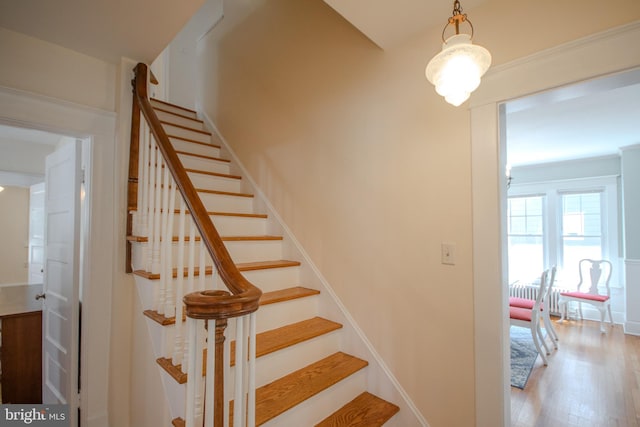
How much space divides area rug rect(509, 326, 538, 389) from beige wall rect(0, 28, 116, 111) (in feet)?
13.8

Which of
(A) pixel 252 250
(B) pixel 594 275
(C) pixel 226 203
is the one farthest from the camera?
(B) pixel 594 275

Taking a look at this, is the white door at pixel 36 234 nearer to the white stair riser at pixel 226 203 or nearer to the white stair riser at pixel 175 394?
the white stair riser at pixel 226 203

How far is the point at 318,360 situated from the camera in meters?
1.92

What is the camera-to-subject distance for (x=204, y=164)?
2926mm

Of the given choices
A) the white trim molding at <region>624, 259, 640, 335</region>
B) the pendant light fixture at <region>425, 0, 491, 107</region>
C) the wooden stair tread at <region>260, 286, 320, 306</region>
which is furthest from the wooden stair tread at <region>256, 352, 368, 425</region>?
the white trim molding at <region>624, 259, 640, 335</region>

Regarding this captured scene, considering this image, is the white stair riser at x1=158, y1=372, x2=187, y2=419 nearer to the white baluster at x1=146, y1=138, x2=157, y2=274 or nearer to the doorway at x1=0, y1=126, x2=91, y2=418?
the white baluster at x1=146, y1=138, x2=157, y2=274

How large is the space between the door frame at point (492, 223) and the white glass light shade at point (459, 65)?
0.32m

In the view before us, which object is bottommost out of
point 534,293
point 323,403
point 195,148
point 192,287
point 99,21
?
point 534,293

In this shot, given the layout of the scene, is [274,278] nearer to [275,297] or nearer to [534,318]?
[275,297]

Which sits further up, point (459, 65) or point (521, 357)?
point (459, 65)

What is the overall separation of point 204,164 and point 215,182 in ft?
0.93

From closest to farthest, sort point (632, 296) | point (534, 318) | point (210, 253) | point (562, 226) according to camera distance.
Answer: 1. point (210, 253)
2. point (534, 318)
3. point (632, 296)
4. point (562, 226)

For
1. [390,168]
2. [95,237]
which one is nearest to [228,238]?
[95,237]

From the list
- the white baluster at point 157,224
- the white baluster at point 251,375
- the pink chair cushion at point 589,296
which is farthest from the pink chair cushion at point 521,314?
the white baluster at point 157,224
